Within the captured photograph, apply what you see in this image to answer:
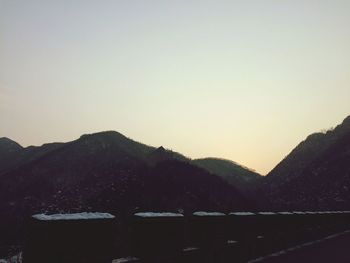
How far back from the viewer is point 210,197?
267ft

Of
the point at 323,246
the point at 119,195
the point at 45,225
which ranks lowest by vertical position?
the point at 323,246

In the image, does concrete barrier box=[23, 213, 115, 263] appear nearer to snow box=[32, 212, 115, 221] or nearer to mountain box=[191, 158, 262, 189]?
snow box=[32, 212, 115, 221]

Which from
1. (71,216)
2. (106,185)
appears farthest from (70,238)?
(106,185)

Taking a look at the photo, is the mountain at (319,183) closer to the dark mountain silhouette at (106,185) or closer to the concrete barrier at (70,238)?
the dark mountain silhouette at (106,185)

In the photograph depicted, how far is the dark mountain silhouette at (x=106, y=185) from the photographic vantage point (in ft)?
248

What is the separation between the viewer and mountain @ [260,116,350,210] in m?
97.4

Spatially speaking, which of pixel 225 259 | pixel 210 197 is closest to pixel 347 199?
pixel 210 197

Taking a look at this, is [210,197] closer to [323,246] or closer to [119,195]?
[119,195]

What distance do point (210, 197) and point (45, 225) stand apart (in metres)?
77.5

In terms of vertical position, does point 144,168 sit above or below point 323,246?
above

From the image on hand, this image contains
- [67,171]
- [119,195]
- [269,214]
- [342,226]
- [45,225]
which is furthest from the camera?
[67,171]

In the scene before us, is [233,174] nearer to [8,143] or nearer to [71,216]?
[8,143]

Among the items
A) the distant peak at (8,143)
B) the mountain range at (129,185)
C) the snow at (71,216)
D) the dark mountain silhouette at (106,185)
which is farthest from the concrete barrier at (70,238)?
the distant peak at (8,143)

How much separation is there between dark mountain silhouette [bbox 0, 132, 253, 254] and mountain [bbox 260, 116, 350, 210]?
62.1 ft
